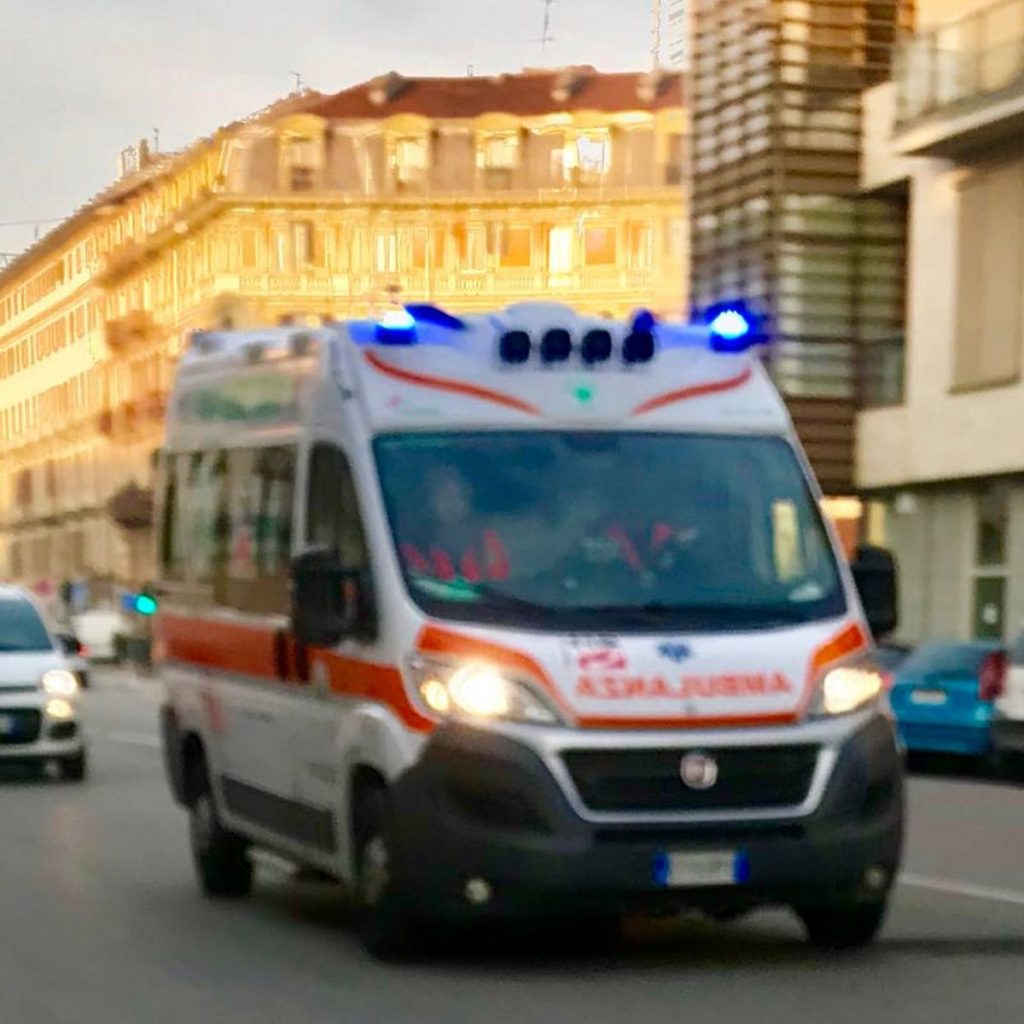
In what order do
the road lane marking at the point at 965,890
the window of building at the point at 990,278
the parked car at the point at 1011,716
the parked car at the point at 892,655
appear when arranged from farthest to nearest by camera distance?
the window of building at the point at 990,278, the parked car at the point at 892,655, the parked car at the point at 1011,716, the road lane marking at the point at 965,890

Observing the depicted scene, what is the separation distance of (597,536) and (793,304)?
29175mm

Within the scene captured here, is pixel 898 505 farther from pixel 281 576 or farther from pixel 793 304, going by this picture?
pixel 281 576

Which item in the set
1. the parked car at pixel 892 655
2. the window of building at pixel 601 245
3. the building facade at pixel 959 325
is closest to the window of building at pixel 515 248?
the window of building at pixel 601 245

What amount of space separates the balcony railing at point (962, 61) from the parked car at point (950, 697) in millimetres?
8167

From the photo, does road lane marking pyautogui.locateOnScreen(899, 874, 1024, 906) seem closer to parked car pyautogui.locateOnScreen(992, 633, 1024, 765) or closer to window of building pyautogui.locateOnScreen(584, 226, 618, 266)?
parked car pyautogui.locateOnScreen(992, 633, 1024, 765)

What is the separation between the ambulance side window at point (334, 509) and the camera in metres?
11.3

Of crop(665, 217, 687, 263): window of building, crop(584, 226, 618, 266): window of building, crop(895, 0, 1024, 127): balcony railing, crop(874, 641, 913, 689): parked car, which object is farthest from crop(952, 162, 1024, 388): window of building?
crop(584, 226, 618, 266): window of building

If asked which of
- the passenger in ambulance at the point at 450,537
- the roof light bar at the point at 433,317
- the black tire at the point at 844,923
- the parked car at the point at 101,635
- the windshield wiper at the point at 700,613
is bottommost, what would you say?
the parked car at the point at 101,635

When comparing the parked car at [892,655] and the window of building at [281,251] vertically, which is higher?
the window of building at [281,251]

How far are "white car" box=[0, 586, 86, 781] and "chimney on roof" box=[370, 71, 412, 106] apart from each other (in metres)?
72.7

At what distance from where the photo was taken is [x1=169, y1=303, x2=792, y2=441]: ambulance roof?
1152 cm

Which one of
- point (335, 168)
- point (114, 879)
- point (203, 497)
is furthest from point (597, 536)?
point (335, 168)

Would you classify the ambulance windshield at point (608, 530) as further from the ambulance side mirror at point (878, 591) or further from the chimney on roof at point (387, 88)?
the chimney on roof at point (387, 88)

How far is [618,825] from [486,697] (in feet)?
2.13
